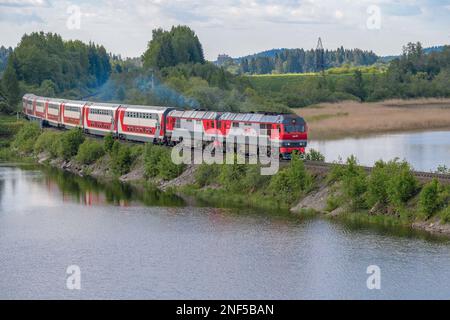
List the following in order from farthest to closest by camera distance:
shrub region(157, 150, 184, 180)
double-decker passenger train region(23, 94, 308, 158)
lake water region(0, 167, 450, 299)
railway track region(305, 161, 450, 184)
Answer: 1. shrub region(157, 150, 184, 180)
2. double-decker passenger train region(23, 94, 308, 158)
3. railway track region(305, 161, 450, 184)
4. lake water region(0, 167, 450, 299)

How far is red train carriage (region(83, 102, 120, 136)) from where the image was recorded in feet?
296

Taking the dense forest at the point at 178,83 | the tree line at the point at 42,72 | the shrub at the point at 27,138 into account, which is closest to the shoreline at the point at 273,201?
the shrub at the point at 27,138

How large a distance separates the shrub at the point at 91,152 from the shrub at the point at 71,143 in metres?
3.72

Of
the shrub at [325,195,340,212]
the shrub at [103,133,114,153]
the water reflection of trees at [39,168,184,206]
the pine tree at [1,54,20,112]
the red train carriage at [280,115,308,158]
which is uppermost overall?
the pine tree at [1,54,20,112]

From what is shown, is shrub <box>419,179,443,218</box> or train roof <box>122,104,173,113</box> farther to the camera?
train roof <box>122,104,173,113</box>

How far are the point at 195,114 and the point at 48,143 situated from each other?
100.0 ft

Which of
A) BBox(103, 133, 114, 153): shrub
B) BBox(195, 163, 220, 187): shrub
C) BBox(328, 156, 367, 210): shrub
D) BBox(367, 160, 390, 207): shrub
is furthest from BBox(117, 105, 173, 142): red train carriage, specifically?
BBox(367, 160, 390, 207): shrub

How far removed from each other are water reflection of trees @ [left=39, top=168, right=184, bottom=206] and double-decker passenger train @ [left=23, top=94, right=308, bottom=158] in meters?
6.16


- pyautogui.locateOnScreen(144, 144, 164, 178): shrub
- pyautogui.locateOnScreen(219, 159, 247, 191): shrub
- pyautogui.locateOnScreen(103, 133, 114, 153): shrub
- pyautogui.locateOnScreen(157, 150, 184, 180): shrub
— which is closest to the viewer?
pyautogui.locateOnScreen(219, 159, 247, 191): shrub

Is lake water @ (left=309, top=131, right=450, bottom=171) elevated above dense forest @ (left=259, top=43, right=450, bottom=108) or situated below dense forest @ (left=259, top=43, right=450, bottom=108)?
below

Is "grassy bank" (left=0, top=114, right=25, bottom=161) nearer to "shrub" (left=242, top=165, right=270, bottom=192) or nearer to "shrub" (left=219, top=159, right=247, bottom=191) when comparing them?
"shrub" (left=219, top=159, right=247, bottom=191)

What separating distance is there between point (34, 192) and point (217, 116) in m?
15.5

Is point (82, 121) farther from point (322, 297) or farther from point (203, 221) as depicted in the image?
point (322, 297)
